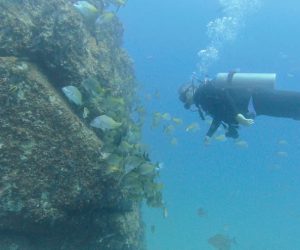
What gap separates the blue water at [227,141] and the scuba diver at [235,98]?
28955 mm

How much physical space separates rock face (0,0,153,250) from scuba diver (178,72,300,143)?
1.79 meters

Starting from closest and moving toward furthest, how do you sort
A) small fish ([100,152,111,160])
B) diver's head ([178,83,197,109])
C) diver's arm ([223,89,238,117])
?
small fish ([100,152,111,160]) → diver's arm ([223,89,238,117]) → diver's head ([178,83,197,109])

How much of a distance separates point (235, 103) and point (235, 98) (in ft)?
0.37

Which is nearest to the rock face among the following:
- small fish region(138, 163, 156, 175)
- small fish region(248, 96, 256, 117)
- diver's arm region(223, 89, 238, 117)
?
small fish region(138, 163, 156, 175)

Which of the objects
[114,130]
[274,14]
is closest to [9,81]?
[114,130]

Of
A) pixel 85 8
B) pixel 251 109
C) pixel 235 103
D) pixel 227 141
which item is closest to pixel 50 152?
pixel 85 8

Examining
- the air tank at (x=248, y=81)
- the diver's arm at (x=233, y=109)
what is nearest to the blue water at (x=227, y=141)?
the air tank at (x=248, y=81)

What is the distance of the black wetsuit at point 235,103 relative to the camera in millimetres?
8953

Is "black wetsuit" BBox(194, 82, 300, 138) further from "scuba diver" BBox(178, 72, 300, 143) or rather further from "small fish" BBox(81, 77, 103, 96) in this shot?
"small fish" BBox(81, 77, 103, 96)

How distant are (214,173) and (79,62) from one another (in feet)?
162

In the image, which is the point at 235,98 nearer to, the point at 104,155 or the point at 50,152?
the point at 104,155

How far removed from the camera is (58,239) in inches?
285

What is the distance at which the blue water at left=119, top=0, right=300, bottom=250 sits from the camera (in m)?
44.7

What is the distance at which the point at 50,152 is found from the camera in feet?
22.5
